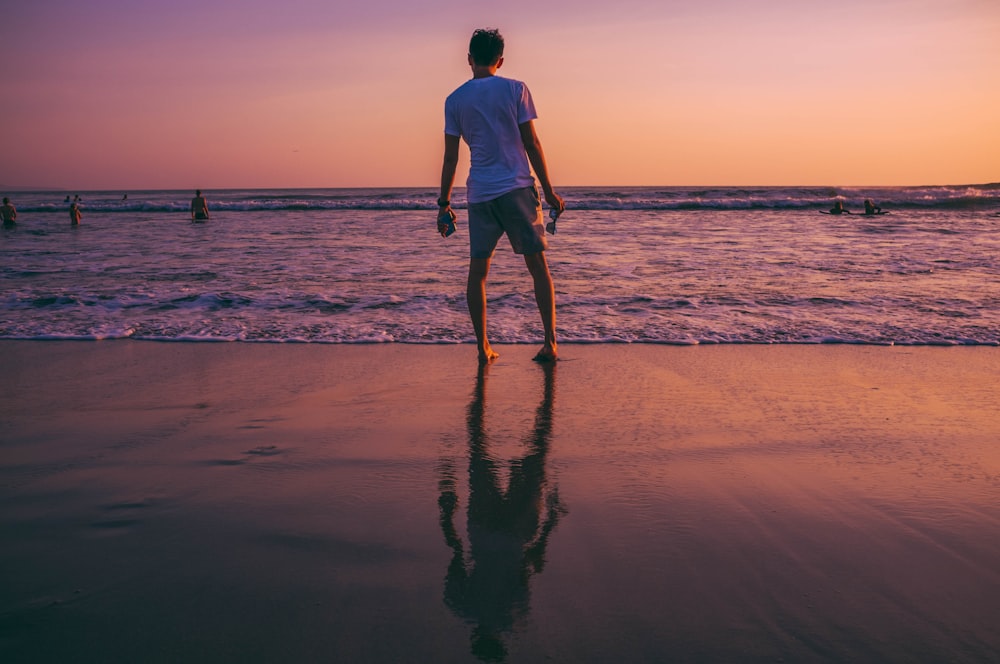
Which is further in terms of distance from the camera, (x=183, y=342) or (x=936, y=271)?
(x=936, y=271)

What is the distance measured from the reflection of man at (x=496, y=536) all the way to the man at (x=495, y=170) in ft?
5.47

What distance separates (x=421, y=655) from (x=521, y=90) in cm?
342

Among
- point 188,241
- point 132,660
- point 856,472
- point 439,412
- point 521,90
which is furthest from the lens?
point 188,241

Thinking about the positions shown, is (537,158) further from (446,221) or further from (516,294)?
(516,294)

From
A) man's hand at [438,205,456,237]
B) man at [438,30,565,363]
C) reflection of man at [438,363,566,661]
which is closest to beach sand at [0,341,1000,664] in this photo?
reflection of man at [438,363,566,661]

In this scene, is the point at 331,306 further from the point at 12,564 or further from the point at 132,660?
the point at 132,660

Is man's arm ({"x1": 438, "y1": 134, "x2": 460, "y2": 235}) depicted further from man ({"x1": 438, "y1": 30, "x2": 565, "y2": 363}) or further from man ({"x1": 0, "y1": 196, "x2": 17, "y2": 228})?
man ({"x1": 0, "y1": 196, "x2": 17, "y2": 228})

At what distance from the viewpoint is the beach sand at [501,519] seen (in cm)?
137

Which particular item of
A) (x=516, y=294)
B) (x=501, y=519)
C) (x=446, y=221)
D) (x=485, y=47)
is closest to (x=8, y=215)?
(x=516, y=294)

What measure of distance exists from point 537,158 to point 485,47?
696 mm

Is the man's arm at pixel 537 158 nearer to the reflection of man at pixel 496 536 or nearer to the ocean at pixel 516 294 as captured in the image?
the ocean at pixel 516 294

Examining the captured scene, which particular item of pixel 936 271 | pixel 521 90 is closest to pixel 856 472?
pixel 521 90

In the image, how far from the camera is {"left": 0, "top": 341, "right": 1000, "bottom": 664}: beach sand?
1.37m

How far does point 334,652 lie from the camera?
1.31 m
